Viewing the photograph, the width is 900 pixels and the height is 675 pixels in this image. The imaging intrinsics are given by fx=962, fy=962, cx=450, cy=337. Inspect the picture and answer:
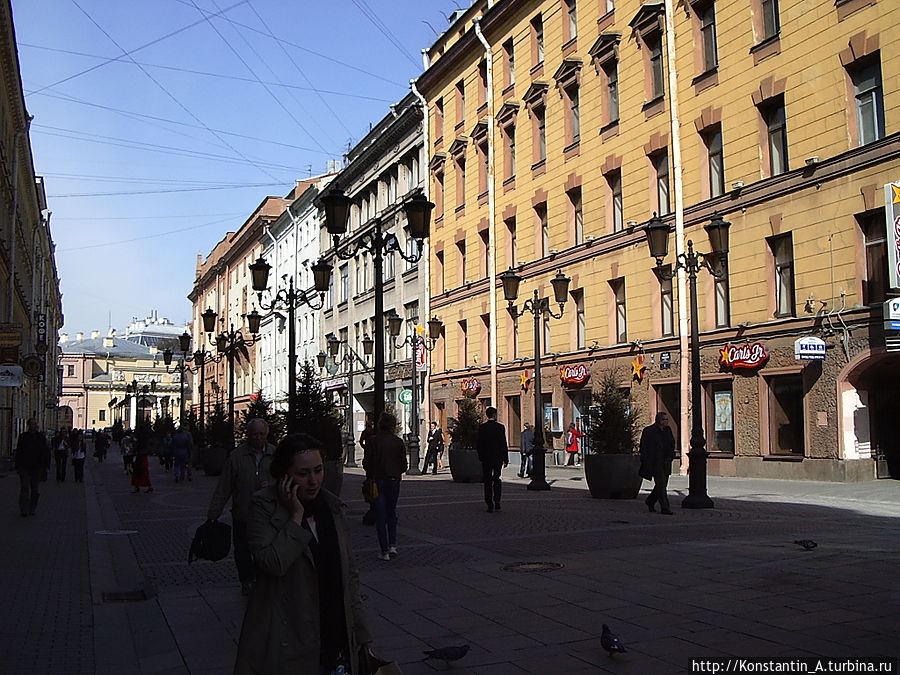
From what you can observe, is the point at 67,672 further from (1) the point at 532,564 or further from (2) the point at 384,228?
(2) the point at 384,228

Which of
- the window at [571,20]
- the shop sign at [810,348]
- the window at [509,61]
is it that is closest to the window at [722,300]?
the shop sign at [810,348]

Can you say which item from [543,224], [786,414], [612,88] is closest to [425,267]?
[543,224]

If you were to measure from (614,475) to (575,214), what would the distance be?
17618 mm

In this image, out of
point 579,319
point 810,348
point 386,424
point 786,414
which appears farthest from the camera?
point 579,319

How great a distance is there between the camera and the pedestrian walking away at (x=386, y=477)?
38.1 feet

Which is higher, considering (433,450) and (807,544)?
(433,450)

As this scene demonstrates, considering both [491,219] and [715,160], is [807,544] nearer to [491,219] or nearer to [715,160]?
[715,160]

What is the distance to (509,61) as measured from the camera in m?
40.4

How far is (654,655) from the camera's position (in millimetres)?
6422

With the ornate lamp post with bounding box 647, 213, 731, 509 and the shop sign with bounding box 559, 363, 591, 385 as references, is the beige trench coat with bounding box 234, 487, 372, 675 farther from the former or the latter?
the shop sign with bounding box 559, 363, 591, 385

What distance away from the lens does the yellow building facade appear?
2300cm

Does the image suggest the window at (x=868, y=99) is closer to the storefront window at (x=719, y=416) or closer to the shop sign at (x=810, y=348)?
the shop sign at (x=810, y=348)

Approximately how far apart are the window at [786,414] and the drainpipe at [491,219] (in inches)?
619

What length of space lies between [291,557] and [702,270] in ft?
85.3
